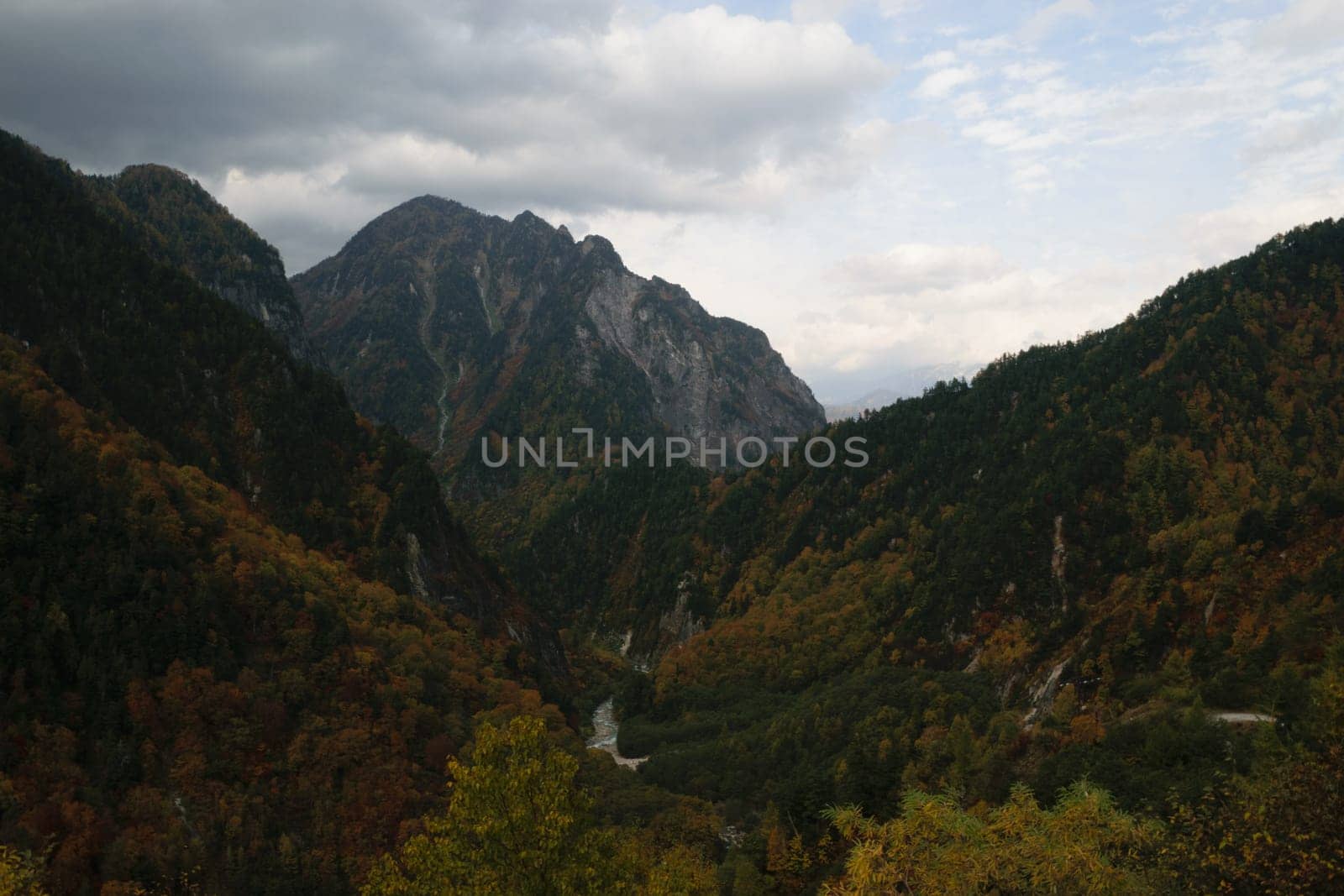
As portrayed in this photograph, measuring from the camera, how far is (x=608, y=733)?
15000cm

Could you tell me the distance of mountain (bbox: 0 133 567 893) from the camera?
61.0 metres

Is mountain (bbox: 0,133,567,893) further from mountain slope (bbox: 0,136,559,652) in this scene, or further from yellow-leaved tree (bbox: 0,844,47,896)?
yellow-leaved tree (bbox: 0,844,47,896)

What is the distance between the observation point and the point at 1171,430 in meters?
131

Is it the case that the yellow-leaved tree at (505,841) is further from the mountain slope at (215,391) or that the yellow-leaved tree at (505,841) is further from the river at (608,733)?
the mountain slope at (215,391)

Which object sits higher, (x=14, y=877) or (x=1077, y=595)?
(x=14, y=877)

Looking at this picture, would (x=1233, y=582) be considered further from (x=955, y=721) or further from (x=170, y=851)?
(x=170, y=851)

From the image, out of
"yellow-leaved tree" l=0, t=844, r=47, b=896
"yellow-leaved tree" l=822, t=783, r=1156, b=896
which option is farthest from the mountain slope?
"yellow-leaved tree" l=822, t=783, r=1156, b=896

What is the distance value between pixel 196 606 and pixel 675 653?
120203 mm

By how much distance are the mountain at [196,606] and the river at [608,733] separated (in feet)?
60.7

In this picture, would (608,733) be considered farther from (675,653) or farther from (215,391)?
(215,391)

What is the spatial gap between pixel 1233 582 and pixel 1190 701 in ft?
76.1

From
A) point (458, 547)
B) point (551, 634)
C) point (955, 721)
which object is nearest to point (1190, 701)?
point (955, 721)

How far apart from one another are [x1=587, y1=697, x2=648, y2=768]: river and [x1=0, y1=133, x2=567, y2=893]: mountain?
18492 millimetres

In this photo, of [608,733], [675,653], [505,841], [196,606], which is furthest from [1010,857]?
[675,653]
